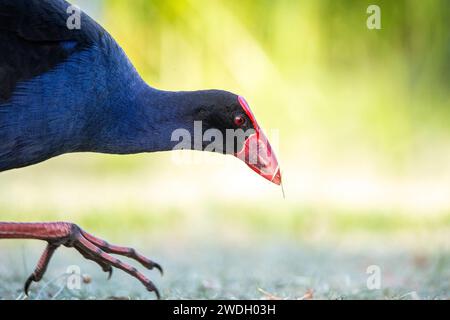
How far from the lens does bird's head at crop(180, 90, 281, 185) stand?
2787 millimetres

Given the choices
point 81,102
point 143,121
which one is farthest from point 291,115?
point 81,102

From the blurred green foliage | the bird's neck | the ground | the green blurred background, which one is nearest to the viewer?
the bird's neck

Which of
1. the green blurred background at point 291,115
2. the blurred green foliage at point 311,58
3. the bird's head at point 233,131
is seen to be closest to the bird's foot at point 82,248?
the bird's head at point 233,131

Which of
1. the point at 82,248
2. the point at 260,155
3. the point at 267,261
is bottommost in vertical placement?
the point at 267,261

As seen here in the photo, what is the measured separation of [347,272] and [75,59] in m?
1.76

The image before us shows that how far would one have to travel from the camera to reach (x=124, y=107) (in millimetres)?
2766

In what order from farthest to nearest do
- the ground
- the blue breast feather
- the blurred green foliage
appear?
the blurred green foliage < the ground < the blue breast feather

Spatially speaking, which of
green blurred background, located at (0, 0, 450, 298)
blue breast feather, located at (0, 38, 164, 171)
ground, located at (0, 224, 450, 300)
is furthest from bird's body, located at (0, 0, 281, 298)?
green blurred background, located at (0, 0, 450, 298)

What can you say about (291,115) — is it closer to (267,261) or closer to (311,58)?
(311,58)

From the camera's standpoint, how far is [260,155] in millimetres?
2848

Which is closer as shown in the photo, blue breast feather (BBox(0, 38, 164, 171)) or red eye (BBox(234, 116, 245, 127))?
blue breast feather (BBox(0, 38, 164, 171))

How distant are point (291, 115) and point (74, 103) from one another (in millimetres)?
3509

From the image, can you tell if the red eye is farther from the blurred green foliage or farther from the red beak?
the blurred green foliage

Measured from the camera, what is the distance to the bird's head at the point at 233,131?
9.14 ft
